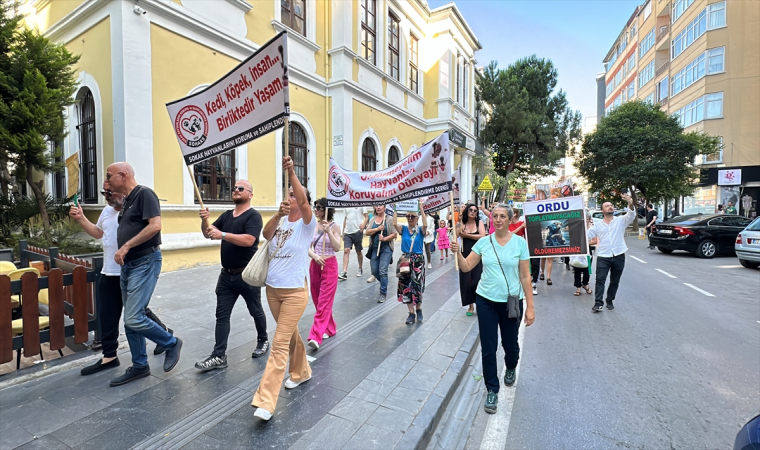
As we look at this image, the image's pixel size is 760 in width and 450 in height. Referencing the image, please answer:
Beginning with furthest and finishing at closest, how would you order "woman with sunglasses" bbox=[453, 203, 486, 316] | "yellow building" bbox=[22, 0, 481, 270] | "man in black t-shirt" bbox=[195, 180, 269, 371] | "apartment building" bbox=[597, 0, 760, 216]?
1. "apartment building" bbox=[597, 0, 760, 216]
2. "yellow building" bbox=[22, 0, 481, 270]
3. "woman with sunglasses" bbox=[453, 203, 486, 316]
4. "man in black t-shirt" bbox=[195, 180, 269, 371]

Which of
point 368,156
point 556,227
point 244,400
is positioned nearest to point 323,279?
point 244,400

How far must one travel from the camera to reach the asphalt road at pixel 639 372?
299cm

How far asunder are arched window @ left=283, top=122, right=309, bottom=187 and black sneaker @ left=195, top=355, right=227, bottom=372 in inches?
345

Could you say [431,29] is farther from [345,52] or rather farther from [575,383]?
[575,383]

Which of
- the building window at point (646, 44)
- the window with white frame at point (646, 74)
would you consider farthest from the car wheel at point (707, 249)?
the building window at point (646, 44)

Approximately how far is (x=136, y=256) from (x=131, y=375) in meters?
1.16

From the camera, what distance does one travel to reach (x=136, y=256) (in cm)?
341

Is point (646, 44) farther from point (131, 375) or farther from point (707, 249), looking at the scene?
point (131, 375)

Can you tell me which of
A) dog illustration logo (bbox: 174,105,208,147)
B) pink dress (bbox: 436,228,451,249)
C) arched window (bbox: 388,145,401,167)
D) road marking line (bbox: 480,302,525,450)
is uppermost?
arched window (bbox: 388,145,401,167)

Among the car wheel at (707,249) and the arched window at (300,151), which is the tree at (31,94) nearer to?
the arched window at (300,151)

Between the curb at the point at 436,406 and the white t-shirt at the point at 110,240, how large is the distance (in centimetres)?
322

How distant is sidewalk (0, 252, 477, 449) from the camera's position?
2.73 m

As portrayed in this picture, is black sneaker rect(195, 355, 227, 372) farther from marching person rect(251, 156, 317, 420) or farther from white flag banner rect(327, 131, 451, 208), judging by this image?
→ white flag banner rect(327, 131, 451, 208)

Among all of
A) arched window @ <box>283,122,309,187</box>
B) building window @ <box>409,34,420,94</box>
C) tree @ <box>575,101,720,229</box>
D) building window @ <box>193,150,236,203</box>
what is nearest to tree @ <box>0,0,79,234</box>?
building window @ <box>193,150,236,203</box>
